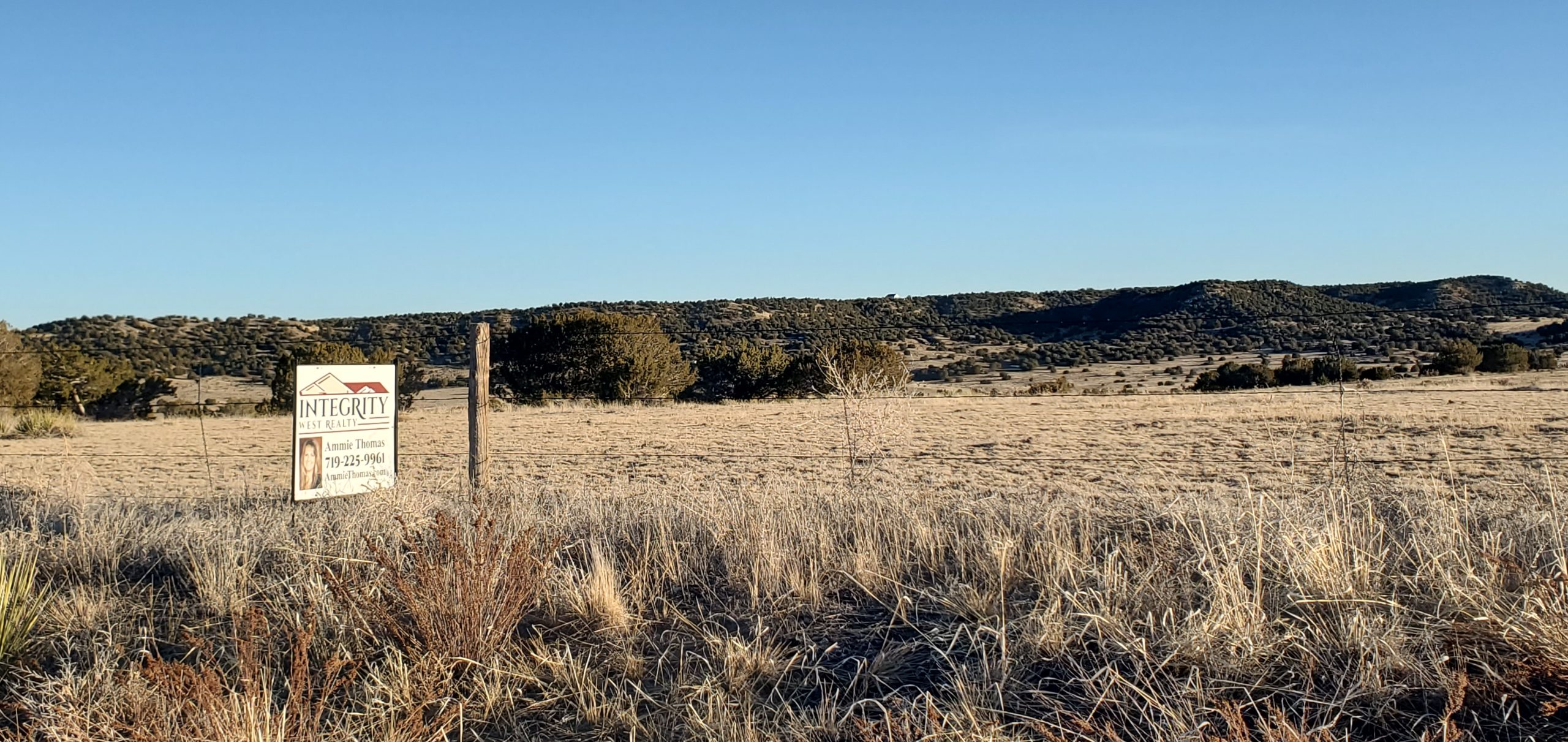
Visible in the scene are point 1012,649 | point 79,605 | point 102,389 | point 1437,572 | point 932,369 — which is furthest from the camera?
point 102,389

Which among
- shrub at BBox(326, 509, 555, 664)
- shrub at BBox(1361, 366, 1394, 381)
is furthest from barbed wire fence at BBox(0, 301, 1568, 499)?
shrub at BBox(326, 509, 555, 664)

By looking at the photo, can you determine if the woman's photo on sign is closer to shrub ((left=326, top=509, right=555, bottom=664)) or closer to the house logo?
the house logo

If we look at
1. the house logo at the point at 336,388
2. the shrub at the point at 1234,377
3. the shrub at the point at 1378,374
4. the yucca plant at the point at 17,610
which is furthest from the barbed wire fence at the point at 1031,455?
the shrub at the point at 1234,377

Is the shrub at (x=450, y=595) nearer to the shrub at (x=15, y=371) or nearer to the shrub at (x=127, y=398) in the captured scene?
the shrub at (x=15, y=371)

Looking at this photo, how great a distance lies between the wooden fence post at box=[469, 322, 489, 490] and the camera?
929 centimetres

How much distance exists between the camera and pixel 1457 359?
33.8 m

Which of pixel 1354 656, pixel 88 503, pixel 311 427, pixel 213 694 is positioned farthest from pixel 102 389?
pixel 1354 656

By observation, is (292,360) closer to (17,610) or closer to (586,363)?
(586,363)

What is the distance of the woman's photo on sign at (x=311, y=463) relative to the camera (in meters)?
8.48

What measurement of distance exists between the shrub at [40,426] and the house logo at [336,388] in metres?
22.3

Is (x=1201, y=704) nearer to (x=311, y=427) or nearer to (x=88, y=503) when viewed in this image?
(x=311, y=427)

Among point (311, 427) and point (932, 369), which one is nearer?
point (311, 427)

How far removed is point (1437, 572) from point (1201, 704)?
73.8 inches

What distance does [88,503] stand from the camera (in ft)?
32.3
